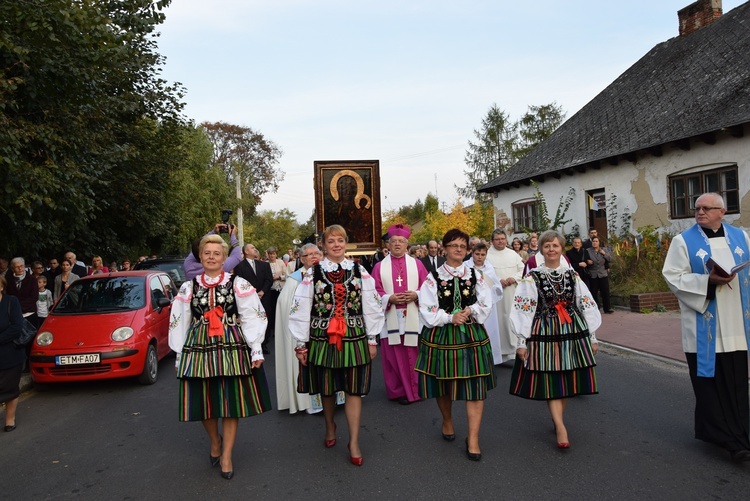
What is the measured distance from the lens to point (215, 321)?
437cm

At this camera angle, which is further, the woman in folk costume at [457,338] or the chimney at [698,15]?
the chimney at [698,15]

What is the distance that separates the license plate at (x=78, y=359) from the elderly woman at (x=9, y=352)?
47.5 inches

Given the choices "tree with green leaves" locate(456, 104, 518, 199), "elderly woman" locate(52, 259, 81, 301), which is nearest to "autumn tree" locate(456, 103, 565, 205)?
"tree with green leaves" locate(456, 104, 518, 199)

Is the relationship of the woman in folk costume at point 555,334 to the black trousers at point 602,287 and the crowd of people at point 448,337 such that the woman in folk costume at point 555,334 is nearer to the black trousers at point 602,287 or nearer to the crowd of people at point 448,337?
the crowd of people at point 448,337

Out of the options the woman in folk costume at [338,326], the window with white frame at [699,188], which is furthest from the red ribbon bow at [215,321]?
the window with white frame at [699,188]

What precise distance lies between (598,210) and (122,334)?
16044 mm

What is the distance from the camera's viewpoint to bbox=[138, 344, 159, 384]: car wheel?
788cm

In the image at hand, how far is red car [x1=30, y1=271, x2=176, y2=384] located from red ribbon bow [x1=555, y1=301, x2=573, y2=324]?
5158mm

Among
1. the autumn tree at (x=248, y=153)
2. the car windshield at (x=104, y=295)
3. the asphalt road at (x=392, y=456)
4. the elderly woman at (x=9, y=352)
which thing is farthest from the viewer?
the autumn tree at (x=248, y=153)

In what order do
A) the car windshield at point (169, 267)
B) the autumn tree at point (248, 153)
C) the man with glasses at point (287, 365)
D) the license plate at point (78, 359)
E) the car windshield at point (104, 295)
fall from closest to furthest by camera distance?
1. the man with glasses at point (287, 365)
2. the license plate at point (78, 359)
3. the car windshield at point (104, 295)
4. the car windshield at point (169, 267)
5. the autumn tree at point (248, 153)

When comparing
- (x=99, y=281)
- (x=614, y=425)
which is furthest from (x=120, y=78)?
(x=614, y=425)

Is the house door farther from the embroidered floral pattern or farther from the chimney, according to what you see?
the embroidered floral pattern

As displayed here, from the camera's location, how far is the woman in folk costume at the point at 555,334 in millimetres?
4734

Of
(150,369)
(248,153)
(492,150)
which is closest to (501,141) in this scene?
(492,150)
